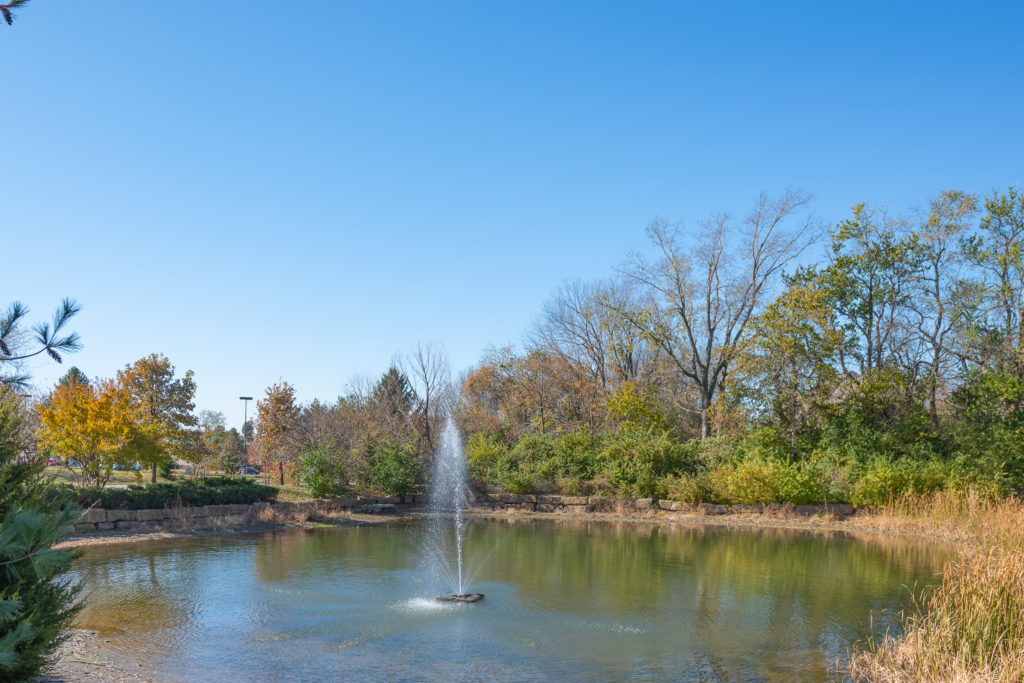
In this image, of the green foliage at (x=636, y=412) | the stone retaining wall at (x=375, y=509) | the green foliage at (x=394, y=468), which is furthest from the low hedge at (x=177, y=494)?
the green foliage at (x=636, y=412)

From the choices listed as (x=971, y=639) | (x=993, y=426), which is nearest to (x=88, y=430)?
(x=971, y=639)

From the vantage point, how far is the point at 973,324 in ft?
78.2

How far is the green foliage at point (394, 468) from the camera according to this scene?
2238 cm

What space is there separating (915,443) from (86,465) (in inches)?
932

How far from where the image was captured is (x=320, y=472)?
21.1 metres

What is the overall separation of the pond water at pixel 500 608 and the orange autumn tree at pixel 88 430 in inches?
181

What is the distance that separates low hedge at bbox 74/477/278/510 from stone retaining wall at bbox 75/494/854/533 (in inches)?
7.7

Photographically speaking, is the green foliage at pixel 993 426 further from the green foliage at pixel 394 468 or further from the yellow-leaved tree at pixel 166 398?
the yellow-leaved tree at pixel 166 398

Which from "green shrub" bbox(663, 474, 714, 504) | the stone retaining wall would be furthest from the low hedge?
"green shrub" bbox(663, 474, 714, 504)

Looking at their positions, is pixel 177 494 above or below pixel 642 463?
below

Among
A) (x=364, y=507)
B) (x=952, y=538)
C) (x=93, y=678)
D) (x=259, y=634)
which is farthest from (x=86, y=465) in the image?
(x=952, y=538)

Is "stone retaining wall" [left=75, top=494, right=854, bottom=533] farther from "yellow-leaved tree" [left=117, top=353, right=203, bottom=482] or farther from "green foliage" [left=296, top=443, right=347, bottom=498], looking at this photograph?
"yellow-leaved tree" [left=117, top=353, right=203, bottom=482]

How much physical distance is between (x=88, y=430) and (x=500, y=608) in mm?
12596

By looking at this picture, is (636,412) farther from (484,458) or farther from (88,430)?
(88,430)
